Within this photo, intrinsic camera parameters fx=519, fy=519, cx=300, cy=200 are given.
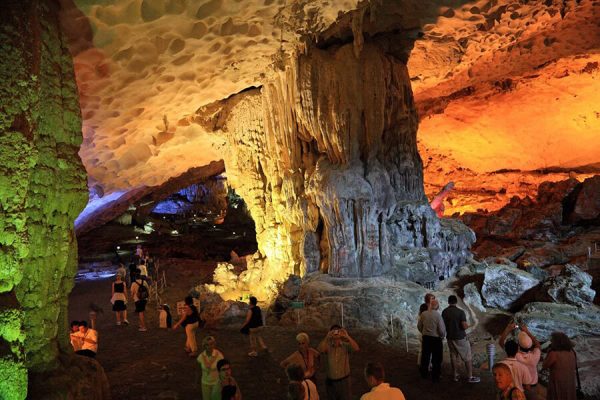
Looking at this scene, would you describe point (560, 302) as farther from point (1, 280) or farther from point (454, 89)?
point (1, 280)

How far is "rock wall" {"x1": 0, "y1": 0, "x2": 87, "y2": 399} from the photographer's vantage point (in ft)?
14.9

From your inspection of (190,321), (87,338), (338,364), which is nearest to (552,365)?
(338,364)

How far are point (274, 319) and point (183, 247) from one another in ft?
49.5

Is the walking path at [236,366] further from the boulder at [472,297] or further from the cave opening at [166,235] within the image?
the cave opening at [166,235]

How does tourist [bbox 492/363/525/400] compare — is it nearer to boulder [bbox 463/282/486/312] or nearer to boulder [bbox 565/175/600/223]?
boulder [bbox 463/282/486/312]

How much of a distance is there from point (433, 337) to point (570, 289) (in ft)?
18.6

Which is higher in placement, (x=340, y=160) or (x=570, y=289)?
(x=340, y=160)

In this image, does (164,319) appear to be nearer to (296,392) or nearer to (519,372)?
(296,392)

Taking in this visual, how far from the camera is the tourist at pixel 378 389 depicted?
3.88 metres

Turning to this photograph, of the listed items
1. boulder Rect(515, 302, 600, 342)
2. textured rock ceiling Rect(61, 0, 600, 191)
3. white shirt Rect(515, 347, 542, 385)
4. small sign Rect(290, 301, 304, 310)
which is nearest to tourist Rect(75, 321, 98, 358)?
textured rock ceiling Rect(61, 0, 600, 191)

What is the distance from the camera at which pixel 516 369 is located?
473 centimetres

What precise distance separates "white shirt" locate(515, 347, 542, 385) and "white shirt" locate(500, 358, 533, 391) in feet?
0.28

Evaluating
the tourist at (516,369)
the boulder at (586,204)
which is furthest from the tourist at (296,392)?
the boulder at (586,204)

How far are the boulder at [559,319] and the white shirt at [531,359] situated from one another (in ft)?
16.4
